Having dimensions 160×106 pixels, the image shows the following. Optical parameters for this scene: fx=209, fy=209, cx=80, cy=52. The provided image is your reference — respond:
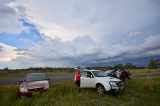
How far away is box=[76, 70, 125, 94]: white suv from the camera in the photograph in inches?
605

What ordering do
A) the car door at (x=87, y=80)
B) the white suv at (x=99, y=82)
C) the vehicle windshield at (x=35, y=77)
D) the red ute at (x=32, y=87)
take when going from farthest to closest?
the car door at (x=87, y=80) → the vehicle windshield at (x=35, y=77) → the white suv at (x=99, y=82) → the red ute at (x=32, y=87)

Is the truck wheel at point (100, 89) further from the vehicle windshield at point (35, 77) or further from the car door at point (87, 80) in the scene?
the vehicle windshield at point (35, 77)

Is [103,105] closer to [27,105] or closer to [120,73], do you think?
[27,105]

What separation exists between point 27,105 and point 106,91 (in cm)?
618

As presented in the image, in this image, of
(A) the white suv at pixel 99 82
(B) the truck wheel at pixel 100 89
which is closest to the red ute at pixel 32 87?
(A) the white suv at pixel 99 82

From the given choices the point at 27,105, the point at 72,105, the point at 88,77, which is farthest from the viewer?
the point at 88,77

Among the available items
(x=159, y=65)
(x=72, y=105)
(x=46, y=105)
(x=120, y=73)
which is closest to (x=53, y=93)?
(x=46, y=105)

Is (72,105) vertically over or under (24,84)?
under

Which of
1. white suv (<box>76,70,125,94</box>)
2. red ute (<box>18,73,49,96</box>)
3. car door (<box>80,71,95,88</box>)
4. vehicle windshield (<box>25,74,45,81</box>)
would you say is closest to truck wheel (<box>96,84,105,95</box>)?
white suv (<box>76,70,125,94</box>)

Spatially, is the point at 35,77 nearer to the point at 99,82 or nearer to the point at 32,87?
the point at 32,87

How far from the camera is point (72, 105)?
10.5 meters

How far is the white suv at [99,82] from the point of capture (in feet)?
50.4

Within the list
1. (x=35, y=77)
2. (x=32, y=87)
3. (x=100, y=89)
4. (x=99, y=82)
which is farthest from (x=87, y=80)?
(x=32, y=87)

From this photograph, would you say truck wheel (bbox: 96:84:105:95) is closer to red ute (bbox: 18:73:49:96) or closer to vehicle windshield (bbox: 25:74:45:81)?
red ute (bbox: 18:73:49:96)
